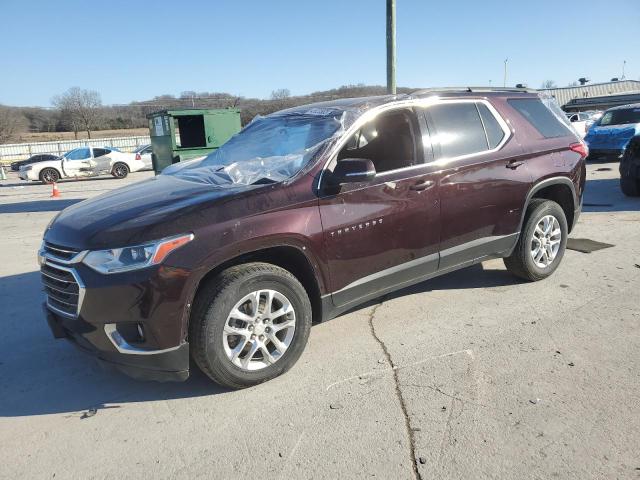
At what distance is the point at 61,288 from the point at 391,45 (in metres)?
10.5

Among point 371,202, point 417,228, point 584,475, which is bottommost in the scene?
point 584,475

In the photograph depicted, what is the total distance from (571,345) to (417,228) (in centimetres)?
140

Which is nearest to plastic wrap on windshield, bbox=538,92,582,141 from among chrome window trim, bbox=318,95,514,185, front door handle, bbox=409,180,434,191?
chrome window trim, bbox=318,95,514,185

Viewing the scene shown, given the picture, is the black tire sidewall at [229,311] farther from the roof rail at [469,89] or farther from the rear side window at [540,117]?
the rear side window at [540,117]

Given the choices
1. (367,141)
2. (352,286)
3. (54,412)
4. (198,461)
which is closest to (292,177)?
(352,286)

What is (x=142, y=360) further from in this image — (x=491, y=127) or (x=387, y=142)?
(x=491, y=127)

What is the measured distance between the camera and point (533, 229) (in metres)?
4.70

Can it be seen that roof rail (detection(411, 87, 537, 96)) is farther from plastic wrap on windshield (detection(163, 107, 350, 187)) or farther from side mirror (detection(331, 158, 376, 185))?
side mirror (detection(331, 158, 376, 185))

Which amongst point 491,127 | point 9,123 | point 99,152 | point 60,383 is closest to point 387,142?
point 491,127

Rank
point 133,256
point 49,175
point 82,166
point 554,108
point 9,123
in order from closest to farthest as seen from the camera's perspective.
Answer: point 133,256, point 554,108, point 49,175, point 82,166, point 9,123

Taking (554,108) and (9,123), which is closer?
(554,108)

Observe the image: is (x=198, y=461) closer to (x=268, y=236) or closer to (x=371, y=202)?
(x=268, y=236)

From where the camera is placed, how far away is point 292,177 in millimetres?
3369

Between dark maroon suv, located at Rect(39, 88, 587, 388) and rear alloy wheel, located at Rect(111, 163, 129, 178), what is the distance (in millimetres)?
19504
